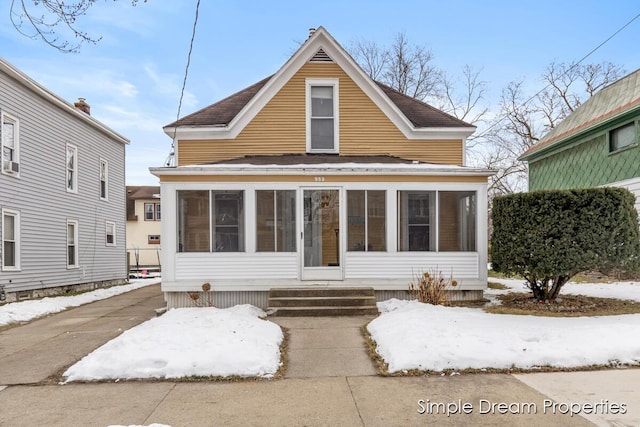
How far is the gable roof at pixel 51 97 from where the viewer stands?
39.3ft

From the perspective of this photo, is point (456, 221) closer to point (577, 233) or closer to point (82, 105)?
point (577, 233)

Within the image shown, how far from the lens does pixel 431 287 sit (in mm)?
8930

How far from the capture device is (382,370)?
207 inches

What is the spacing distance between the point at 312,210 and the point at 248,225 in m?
1.46

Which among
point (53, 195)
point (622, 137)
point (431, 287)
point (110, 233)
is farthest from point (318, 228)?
point (110, 233)

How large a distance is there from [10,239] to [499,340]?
13.1 m

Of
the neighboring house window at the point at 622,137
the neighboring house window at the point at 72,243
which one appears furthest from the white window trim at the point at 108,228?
the neighboring house window at the point at 622,137

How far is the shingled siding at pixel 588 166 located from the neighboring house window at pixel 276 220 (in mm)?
9042

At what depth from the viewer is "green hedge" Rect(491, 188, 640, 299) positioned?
780 centimetres

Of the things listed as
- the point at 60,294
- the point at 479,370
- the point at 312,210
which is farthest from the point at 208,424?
the point at 60,294

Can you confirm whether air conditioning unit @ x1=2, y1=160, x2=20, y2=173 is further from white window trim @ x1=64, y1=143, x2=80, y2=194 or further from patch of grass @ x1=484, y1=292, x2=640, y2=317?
patch of grass @ x1=484, y1=292, x2=640, y2=317

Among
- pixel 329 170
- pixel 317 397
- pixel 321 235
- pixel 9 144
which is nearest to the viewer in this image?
pixel 317 397

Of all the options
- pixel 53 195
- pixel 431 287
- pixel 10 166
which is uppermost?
pixel 10 166

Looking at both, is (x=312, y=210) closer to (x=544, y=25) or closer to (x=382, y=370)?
(x=382, y=370)
